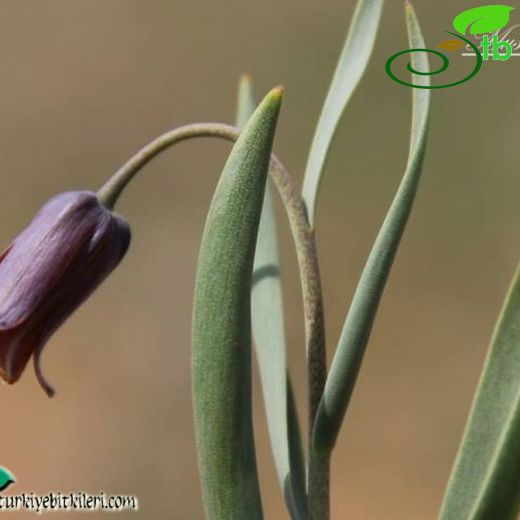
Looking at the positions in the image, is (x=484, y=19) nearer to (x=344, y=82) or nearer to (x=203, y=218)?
(x=344, y=82)

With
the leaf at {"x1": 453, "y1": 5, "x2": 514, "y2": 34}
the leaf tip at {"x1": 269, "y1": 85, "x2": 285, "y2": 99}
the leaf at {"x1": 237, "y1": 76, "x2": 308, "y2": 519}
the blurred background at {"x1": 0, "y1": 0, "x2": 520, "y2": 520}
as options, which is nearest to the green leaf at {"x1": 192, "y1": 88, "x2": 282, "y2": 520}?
the leaf tip at {"x1": 269, "y1": 85, "x2": 285, "y2": 99}

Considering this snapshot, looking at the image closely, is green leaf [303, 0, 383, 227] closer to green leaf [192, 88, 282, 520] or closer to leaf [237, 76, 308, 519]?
leaf [237, 76, 308, 519]

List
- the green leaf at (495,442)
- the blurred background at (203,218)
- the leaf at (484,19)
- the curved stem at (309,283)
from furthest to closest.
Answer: the blurred background at (203,218)
the leaf at (484,19)
the curved stem at (309,283)
the green leaf at (495,442)

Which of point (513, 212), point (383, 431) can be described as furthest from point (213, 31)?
point (383, 431)

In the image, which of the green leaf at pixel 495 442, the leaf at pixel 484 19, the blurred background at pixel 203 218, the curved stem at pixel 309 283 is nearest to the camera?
the green leaf at pixel 495 442

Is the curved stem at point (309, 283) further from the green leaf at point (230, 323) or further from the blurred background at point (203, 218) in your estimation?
the blurred background at point (203, 218)

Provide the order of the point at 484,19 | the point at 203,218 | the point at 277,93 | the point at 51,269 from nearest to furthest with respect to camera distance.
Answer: the point at 277,93 < the point at 51,269 < the point at 484,19 < the point at 203,218

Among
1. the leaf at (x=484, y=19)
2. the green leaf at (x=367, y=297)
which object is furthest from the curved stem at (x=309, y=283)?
the leaf at (x=484, y=19)

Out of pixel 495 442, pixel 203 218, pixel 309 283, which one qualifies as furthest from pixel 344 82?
pixel 203 218
